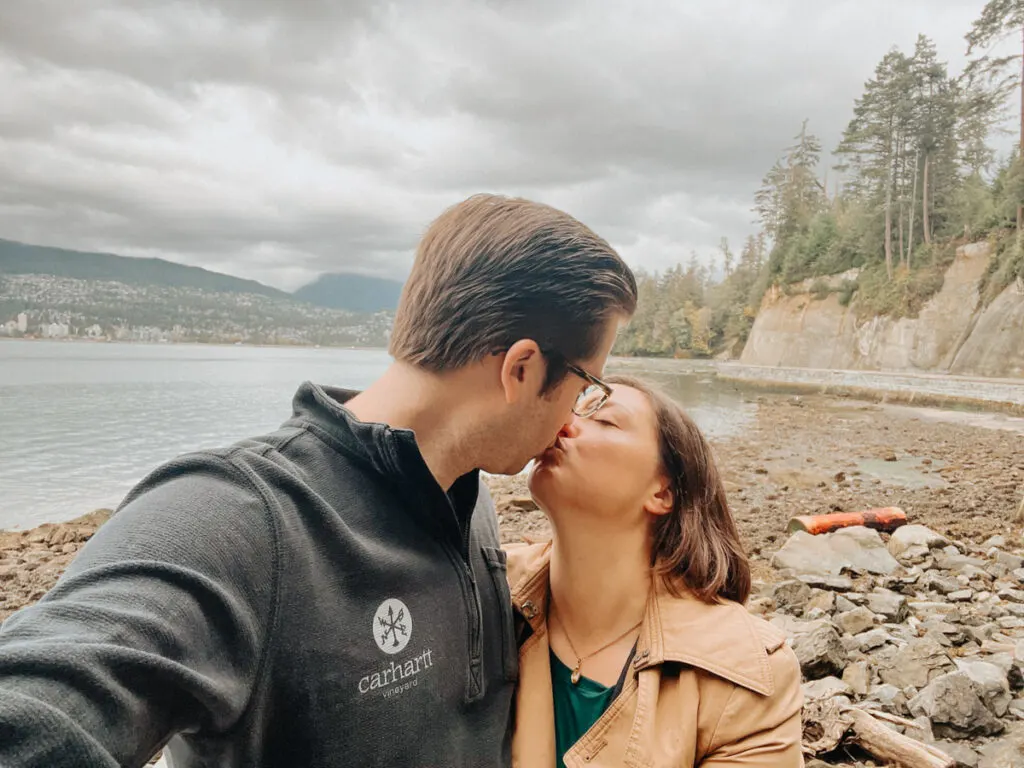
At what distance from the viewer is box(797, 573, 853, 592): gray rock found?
637 cm

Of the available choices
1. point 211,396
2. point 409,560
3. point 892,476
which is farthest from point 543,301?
point 211,396

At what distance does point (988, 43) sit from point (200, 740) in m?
40.1

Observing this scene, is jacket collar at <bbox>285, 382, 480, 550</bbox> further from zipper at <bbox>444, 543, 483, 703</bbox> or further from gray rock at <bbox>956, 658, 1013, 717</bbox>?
gray rock at <bbox>956, 658, 1013, 717</bbox>

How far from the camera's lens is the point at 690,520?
97.3 inches

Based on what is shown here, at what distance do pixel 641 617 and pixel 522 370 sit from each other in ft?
3.85

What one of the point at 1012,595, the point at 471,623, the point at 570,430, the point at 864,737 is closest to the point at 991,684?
the point at 864,737

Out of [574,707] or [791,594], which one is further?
[791,594]

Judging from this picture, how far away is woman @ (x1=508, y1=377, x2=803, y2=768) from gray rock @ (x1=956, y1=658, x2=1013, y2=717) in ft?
7.02

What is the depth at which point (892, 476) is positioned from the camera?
45.3 ft

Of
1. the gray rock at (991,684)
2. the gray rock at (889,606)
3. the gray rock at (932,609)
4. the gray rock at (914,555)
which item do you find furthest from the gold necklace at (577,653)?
the gray rock at (914,555)

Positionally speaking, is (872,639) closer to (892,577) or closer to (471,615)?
(892,577)

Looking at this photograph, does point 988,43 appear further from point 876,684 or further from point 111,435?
point 111,435

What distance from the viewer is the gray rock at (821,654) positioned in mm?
4051

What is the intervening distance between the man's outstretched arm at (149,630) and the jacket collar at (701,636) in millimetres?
1240
